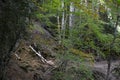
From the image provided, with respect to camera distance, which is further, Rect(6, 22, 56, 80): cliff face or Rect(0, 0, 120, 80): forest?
Rect(6, 22, 56, 80): cliff face

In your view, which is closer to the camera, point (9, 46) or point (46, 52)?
point (9, 46)

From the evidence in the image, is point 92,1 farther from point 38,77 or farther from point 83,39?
point 38,77

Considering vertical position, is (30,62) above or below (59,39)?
below

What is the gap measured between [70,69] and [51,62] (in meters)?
2.98

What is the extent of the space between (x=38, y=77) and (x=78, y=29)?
8.82 feet

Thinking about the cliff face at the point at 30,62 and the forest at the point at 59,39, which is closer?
the forest at the point at 59,39

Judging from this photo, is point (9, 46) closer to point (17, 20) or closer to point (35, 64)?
point (17, 20)

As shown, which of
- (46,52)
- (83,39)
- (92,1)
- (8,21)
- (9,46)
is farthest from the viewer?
(46,52)

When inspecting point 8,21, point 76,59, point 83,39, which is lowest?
point 76,59

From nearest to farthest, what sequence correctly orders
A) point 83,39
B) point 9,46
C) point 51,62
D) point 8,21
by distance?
point 8,21 → point 9,46 → point 83,39 → point 51,62

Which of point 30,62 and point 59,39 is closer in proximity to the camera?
point 59,39

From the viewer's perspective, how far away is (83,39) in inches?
402

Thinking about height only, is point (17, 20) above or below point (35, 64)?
above

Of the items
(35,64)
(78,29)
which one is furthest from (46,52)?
(78,29)
